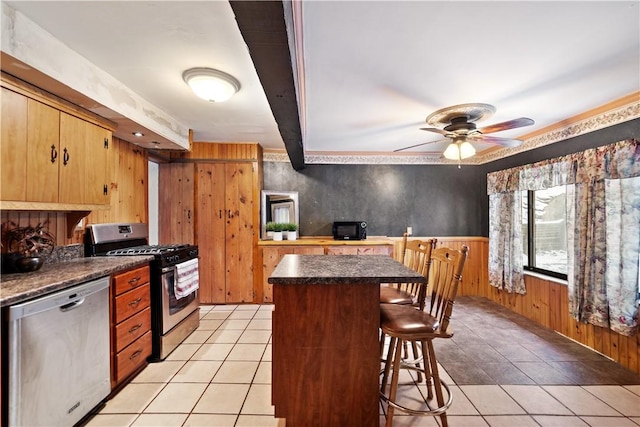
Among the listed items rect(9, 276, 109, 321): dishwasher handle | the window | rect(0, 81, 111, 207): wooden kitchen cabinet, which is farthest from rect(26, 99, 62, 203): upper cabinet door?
the window

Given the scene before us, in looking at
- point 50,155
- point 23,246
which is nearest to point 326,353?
point 23,246

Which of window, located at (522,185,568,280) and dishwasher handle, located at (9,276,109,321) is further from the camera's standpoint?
window, located at (522,185,568,280)

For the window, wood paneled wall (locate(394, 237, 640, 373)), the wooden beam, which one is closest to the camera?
the wooden beam

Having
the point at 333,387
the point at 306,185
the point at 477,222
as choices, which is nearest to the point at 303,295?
the point at 333,387

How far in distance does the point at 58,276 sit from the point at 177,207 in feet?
7.32

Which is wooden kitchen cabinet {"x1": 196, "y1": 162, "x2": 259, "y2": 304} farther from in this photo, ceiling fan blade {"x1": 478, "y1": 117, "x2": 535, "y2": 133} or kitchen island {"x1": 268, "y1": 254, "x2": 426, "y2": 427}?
ceiling fan blade {"x1": 478, "y1": 117, "x2": 535, "y2": 133}

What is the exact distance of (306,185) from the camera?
453 cm

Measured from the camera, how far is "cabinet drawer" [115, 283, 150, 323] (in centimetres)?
203

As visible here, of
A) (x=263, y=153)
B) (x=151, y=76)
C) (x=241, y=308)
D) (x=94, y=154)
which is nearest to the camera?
(x=151, y=76)

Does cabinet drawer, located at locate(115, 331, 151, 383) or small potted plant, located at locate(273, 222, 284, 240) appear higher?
small potted plant, located at locate(273, 222, 284, 240)

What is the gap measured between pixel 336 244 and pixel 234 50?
2.73 m

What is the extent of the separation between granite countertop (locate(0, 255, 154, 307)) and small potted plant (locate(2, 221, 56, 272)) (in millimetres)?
64

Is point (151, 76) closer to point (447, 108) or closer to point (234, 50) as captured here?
point (234, 50)

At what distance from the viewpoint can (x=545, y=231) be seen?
344cm
